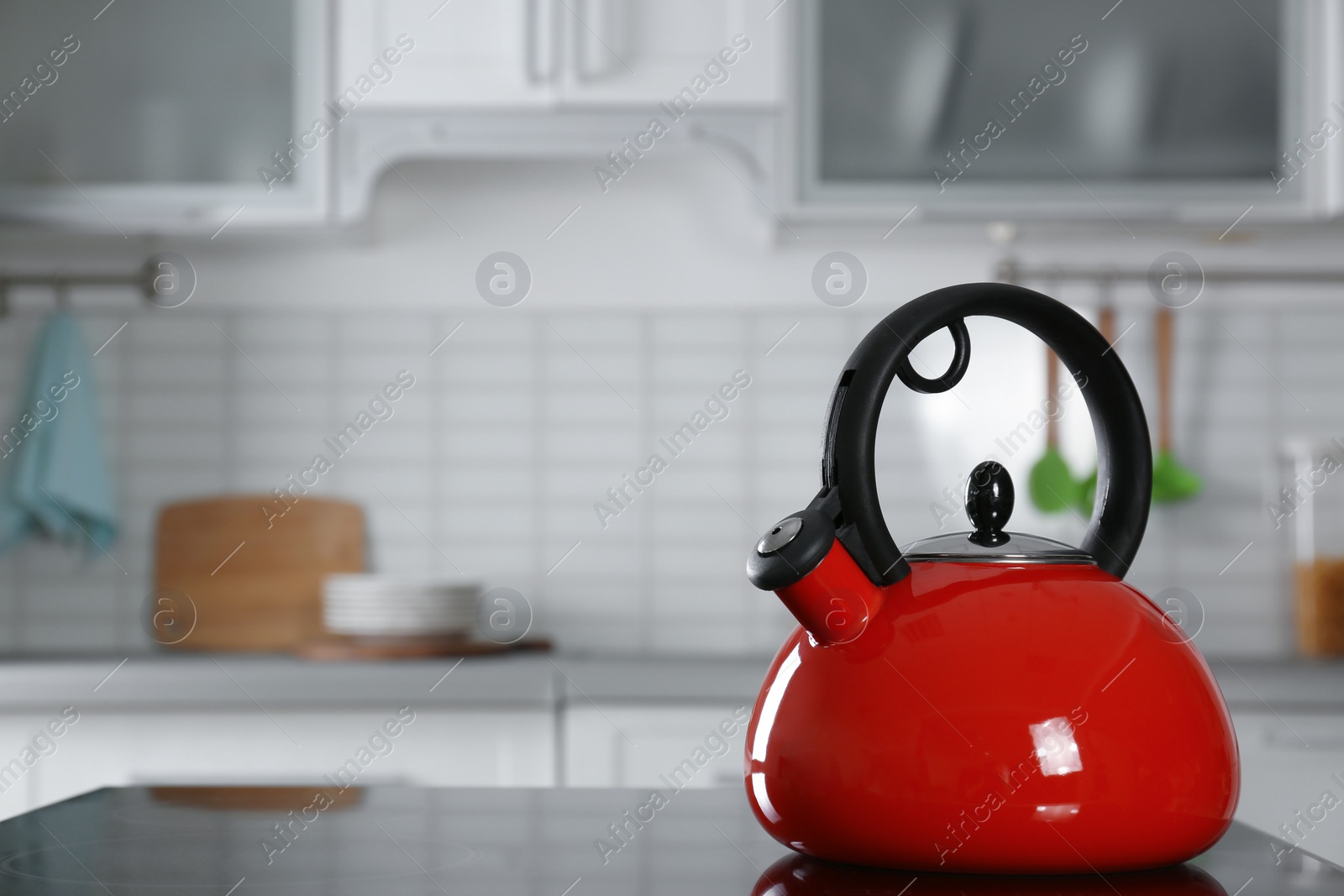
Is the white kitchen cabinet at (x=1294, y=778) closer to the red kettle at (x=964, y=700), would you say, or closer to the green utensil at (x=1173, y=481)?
the green utensil at (x=1173, y=481)

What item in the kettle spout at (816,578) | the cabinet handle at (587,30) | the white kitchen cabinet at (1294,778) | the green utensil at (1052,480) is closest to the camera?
the kettle spout at (816,578)

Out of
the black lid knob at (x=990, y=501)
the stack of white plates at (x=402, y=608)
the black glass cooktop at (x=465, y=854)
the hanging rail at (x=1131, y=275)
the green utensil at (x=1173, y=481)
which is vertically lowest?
the stack of white plates at (x=402, y=608)

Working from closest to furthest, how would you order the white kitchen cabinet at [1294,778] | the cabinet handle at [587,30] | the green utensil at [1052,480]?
the white kitchen cabinet at [1294,778] < the cabinet handle at [587,30] < the green utensil at [1052,480]

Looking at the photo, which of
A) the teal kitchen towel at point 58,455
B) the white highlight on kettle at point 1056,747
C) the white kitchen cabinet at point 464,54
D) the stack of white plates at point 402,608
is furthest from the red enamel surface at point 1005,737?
the teal kitchen towel at point 58,455

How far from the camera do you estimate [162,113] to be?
1969 mm

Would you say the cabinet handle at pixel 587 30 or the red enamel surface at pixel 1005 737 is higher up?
the cabinet handle at pixel 587 30

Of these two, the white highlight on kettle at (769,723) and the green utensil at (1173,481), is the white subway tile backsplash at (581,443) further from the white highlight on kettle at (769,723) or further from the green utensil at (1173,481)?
the white highlight on kettle at (769,723)

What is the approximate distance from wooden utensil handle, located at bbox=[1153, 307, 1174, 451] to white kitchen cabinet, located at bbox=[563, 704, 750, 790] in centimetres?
94

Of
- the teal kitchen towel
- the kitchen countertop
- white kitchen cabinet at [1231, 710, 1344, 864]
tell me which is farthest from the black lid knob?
the teal kitchen towel

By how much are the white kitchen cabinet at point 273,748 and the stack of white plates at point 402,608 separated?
0.69 feet

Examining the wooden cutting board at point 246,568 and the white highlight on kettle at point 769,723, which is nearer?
the white highlight on kettle at point 769,723

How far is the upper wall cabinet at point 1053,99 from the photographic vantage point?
1.90m

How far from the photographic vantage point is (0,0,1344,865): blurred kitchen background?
1.88m

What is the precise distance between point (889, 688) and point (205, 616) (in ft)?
5.91
